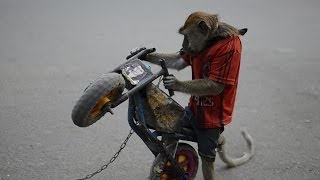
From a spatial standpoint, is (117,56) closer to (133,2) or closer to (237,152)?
(237,152)

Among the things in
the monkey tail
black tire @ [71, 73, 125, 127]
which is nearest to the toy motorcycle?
black tire @ [71, 73, 125, 127]

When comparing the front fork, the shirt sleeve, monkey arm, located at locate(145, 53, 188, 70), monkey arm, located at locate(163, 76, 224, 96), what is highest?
the shirt sleeve

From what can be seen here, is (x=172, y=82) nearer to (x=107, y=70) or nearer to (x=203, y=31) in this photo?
(x=203, y=31)

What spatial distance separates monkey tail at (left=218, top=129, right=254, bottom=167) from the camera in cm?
459

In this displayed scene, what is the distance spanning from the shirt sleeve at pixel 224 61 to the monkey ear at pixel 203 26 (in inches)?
6.2

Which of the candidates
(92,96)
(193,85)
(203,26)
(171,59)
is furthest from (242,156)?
(92,96)

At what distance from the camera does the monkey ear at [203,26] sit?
10.9 feet

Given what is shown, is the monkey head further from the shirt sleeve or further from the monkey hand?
the monkey hand

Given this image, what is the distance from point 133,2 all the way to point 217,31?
10.3 metres

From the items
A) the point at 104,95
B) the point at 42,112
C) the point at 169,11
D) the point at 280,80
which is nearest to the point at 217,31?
the point at 104,95

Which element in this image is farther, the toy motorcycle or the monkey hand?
the monkey hand

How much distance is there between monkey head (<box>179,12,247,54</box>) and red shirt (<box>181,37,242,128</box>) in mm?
51

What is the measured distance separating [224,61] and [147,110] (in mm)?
781

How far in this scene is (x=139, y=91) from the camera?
3.52m
